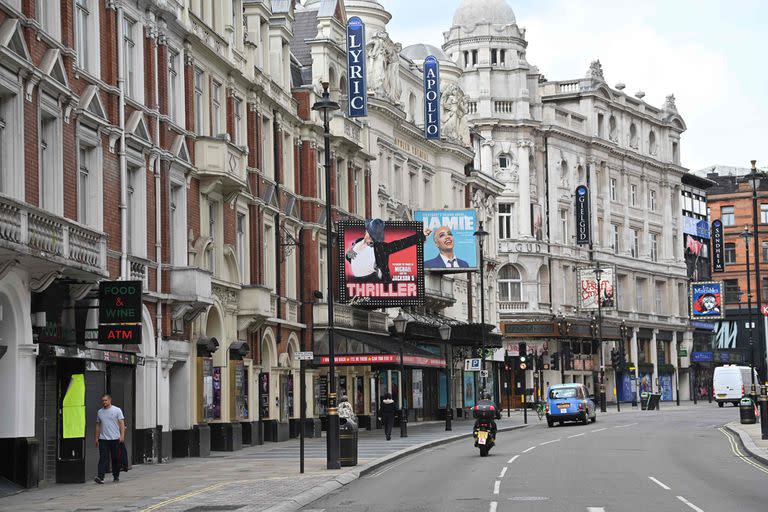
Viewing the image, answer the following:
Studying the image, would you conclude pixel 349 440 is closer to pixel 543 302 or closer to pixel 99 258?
pixel 99 258

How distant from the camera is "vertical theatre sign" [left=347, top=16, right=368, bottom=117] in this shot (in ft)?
182

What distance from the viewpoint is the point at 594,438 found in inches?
1822

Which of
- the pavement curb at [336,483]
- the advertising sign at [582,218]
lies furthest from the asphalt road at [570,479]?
the advertising sign at [582,218]

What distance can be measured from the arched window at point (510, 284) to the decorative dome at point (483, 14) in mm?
17160

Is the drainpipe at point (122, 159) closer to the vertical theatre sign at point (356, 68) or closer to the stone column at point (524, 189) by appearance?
the vertical theatre sign at point (356, 68)

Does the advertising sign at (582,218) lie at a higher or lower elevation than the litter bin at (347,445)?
higher

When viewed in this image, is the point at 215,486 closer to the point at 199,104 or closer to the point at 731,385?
the point at 199,104

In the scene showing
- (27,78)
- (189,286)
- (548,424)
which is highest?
(27,78)

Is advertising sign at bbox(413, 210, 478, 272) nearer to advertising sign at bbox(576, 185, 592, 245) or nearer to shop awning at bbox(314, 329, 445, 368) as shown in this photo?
shop awning at bbox(314, 329, 445, 368)

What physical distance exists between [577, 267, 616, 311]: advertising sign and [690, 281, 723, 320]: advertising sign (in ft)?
56.2

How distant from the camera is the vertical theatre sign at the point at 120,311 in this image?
29625 mm

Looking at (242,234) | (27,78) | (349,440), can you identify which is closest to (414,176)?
(242,234)

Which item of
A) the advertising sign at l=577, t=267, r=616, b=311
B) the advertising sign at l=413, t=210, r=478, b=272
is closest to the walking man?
the advertising sign at l=413, t=210, r=478, b=272

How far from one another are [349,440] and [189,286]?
7384 millimetres
